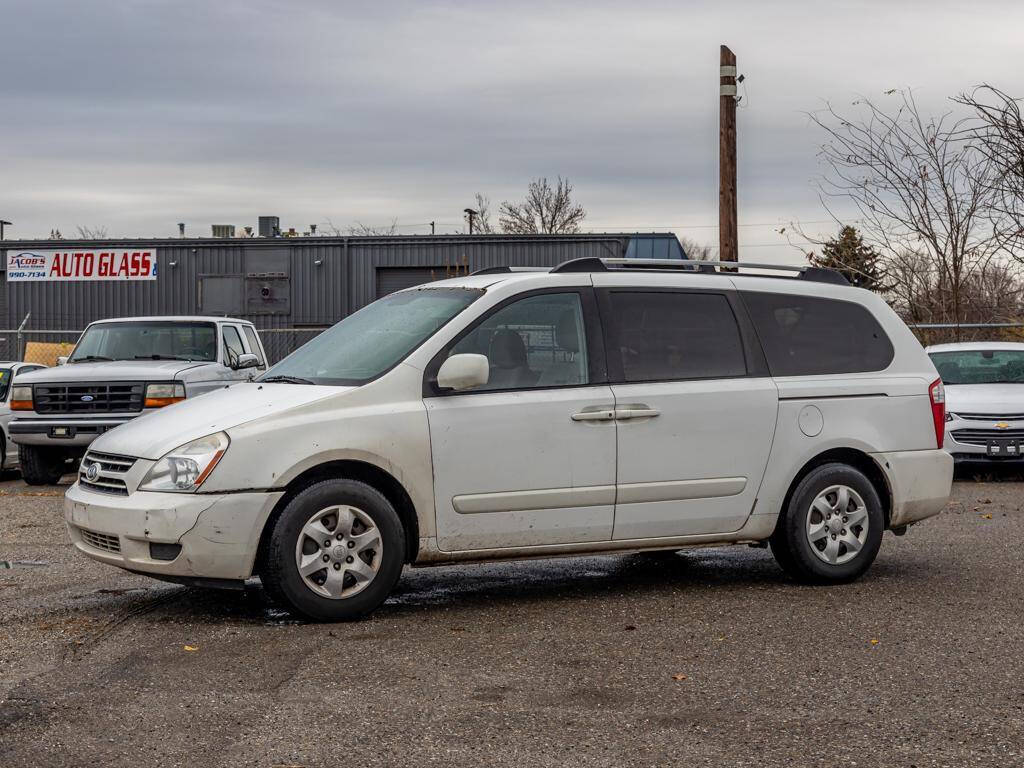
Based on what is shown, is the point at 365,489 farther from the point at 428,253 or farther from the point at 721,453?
the point at 428,253

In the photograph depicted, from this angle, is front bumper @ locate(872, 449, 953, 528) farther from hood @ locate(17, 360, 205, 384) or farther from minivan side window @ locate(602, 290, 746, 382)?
hood @ locate(17, 360, 205, 384)

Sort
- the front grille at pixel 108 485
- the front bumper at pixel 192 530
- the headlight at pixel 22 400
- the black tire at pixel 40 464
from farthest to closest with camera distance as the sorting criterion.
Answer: the black tire at pixel 40 464 < the headlight at pixel 22 400 < the front grille at pixel 108 485 < the front bumper at pixel 192 530

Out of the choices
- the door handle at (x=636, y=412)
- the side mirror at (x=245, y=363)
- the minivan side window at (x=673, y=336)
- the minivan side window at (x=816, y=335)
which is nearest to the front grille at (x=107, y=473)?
the door handle at (x=636, y=412)

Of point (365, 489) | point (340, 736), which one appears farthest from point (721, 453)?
point (340, 736)

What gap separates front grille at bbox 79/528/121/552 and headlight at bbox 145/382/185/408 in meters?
6.84

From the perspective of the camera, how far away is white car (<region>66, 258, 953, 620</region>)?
6.46 meters

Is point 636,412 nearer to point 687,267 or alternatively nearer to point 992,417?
point 687,267

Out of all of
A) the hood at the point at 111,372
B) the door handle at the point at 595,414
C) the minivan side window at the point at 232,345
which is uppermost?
the minivan side window at the point at 232,345

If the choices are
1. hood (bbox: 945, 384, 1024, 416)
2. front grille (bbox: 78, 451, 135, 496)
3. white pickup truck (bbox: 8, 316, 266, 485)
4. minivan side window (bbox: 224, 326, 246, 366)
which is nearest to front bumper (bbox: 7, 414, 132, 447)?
white pickup truck (bbox: 8, 316, 266, 485)

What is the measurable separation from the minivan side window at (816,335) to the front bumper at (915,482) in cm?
57

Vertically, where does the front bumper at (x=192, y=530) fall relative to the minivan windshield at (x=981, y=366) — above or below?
below

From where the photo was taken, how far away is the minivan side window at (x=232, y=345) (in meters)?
15.0

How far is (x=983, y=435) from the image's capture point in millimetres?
14453

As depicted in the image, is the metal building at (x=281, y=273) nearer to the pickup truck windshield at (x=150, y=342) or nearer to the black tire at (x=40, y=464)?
the pickup truck windshield at (x=150, y=342)
